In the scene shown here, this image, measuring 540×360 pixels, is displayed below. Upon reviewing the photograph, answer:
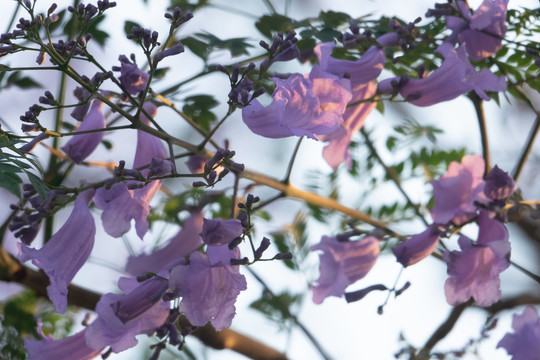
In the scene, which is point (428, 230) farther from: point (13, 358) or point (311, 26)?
point (13, 358)

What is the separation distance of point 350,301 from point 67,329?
0.55 metres

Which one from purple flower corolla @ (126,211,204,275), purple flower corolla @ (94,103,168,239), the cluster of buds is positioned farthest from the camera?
purple flower corolla @ (126,211,204,275)

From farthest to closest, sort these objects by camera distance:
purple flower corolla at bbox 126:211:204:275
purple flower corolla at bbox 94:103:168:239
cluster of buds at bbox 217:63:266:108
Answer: purple flower corolla at bbox 126:211:204:275 → purple flower corolla at bbox 94:103:168:239 → cluster of buds at bbox 217:63:266:108

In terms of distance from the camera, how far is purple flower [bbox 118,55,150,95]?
0.85 metres

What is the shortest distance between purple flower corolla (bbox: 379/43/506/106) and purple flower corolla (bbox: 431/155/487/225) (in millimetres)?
106

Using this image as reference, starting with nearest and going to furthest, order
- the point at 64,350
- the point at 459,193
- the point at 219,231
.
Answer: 1. the point at 219,231
2. the point at 64,350
3. the point at 459,193

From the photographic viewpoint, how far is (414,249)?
0.93 m

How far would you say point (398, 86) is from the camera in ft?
3.14

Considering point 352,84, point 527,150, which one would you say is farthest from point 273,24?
point 527,150

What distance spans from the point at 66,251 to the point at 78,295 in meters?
0.17

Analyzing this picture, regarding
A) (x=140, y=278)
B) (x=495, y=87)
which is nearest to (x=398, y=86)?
(x=495, y=87)

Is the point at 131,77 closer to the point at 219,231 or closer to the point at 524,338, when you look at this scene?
the point at 219,231

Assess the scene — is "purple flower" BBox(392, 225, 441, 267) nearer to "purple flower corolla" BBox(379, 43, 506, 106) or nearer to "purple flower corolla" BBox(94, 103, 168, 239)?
"purple flower corolla" BBox(379, 43, 506, 106)

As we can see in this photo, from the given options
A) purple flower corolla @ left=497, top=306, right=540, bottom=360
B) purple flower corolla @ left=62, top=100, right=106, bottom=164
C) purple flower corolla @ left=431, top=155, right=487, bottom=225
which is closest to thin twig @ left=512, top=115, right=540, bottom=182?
purple flower corolla @ left=431, top=155, right=487, bottom=225
